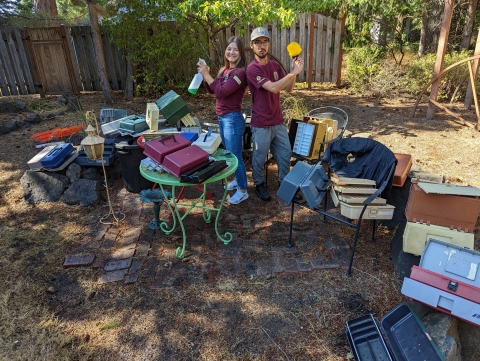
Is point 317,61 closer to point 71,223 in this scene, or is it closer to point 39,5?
point 71,223

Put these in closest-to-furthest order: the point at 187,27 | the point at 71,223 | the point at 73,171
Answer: the point at 71,223
the point at 73,171
the point at 187,27

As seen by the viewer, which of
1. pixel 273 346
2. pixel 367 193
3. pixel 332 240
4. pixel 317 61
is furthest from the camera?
pixel 317 61

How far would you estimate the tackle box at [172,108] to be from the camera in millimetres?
4578

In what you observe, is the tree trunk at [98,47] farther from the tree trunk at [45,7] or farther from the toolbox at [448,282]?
the toolbox at [448,282]

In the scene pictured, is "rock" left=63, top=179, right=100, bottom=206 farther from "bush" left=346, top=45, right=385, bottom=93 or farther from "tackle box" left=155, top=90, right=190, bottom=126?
"bush" left=346, top=45, right=385, bottom=93

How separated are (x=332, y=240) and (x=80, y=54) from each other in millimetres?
8629

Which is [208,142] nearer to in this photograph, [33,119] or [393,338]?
[393,338]

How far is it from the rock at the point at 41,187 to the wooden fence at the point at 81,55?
4.82 m

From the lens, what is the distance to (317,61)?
31.3 ft

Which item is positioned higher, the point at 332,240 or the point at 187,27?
the point at 187,27

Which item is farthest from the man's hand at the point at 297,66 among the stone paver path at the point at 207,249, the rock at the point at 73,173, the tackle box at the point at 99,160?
the rock at the point at 73,173

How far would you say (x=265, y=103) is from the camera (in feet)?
12.3

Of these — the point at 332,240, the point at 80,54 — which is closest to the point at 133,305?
the point at 332,240

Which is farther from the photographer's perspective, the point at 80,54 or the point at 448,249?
the point at 80,54
